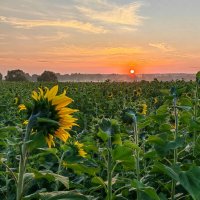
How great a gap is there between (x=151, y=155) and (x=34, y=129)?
0.70 m

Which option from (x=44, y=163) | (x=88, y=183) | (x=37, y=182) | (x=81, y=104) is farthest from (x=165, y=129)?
(x=81, y=104)

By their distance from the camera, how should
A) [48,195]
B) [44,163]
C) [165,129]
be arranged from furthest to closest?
[44,163]
[165,129]
[48,195]

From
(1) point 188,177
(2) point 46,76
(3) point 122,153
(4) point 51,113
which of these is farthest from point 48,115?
(2) point 46,76

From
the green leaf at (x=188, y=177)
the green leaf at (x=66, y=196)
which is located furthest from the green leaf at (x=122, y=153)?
the green leaf at (x=66, y=196)

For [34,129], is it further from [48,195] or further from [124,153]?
[124,153]

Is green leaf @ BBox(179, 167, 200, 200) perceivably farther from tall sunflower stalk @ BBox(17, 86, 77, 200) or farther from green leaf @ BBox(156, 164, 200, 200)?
tall sunflower stalk @ BBox(17, 86, 77, 200)

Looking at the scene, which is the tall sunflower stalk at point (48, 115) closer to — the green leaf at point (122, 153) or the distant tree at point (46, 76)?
the green leaf at point (122, 153)

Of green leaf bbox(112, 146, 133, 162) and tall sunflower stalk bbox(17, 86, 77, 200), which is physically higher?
tall sunflower stalk bbox(17, 86, 77, 200)

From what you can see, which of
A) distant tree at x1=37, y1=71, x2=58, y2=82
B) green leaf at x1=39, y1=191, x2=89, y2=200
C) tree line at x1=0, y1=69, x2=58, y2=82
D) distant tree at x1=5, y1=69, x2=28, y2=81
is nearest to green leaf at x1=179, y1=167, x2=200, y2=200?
green leaf at x1=39, y1=191, x2=89, y2=200

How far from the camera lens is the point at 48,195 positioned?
1.64 m

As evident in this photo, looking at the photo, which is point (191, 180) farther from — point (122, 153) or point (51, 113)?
point (51, 113)

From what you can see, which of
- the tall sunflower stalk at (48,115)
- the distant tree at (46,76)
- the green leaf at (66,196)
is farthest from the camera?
the distant tree at (46,76)

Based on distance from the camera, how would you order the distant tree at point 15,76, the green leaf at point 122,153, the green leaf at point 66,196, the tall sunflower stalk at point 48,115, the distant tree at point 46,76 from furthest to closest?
the distant tree at point 15,76 < the distant tree at point 46,76 < the green leaf at point 122,153 < the tall sunflower stalk at point 48,115 < the green leaf at point 66,196

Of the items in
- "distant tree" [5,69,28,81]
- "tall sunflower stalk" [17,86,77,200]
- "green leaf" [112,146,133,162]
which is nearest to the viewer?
"tall sunflower stalk" [17,86,77,200]
